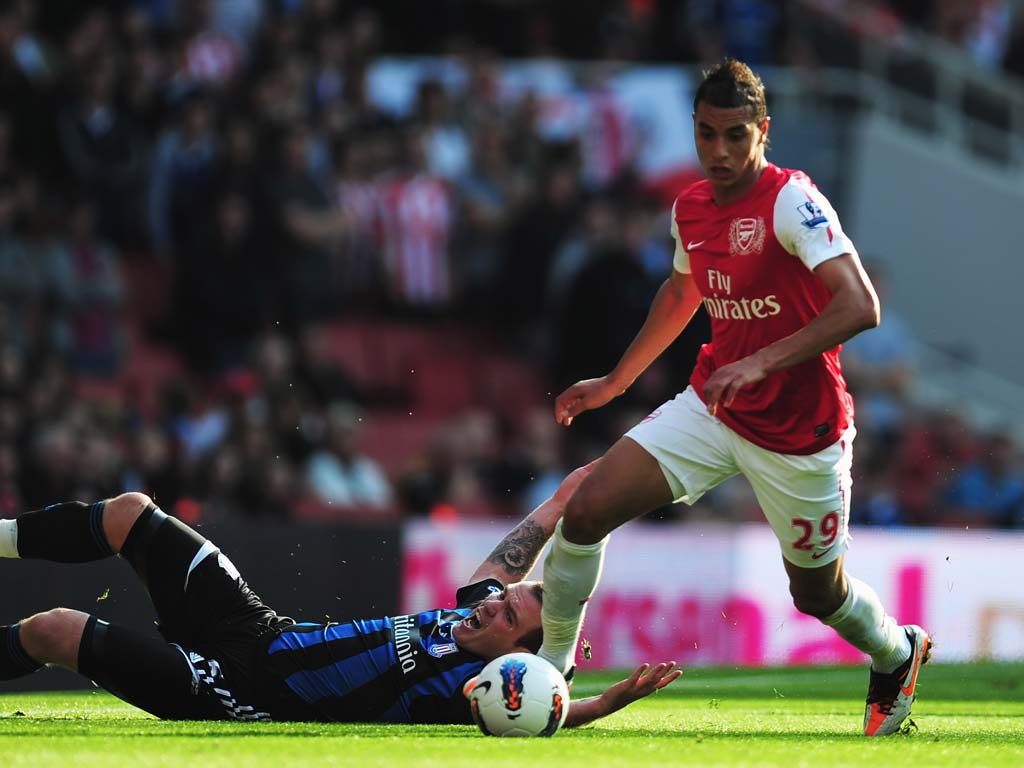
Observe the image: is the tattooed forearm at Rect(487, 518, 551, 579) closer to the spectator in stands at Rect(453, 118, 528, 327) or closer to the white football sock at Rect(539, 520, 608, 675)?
the white football sock at Rect(539, 520, 608, 675)

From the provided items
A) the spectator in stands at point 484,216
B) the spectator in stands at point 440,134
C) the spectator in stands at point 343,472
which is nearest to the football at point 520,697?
the spectator in stands at point 343,472

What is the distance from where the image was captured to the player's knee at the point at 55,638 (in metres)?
6.62

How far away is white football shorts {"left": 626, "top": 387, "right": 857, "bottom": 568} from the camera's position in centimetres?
686

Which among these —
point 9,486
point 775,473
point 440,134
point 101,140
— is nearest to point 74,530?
point 775,473

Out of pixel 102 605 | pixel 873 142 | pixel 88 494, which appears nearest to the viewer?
pixel 102 605

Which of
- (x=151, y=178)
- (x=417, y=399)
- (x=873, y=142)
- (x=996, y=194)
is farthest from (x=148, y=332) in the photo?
(x=996, y=194)

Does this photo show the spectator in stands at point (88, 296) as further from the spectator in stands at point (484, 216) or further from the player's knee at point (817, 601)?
the player's knee at point (817, 601)

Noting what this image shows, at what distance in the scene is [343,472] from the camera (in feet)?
42.6

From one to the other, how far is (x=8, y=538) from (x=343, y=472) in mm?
5934

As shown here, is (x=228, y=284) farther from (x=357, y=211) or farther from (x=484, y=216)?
(x=484, y=216)

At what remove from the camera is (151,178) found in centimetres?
1355

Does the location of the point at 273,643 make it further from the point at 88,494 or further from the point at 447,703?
the point at 88,494

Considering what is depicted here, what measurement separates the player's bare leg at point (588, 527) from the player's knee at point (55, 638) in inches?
63.9

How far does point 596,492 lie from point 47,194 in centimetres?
760
